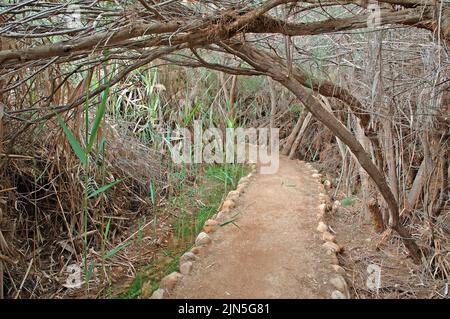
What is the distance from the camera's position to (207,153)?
13.8 feet

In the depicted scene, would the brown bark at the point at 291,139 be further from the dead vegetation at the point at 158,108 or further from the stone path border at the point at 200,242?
the stone path border at the point at 200,242

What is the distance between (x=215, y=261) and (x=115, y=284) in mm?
564

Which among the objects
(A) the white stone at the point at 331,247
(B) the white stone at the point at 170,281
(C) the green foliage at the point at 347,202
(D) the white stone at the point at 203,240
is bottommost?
(C) the green foliage at the point at 347,202

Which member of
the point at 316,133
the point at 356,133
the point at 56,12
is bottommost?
the point at 316,133

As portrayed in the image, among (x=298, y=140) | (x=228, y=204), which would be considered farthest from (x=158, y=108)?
(x=298, y=140)

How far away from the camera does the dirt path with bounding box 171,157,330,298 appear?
1788 mm

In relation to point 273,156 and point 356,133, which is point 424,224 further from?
point 273,156

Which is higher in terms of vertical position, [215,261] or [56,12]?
[56,12]

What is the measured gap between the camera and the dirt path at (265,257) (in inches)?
70.4

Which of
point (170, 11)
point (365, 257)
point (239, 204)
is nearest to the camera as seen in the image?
point (170, 11)

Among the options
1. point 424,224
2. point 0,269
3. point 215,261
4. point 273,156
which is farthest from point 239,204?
point 273,156

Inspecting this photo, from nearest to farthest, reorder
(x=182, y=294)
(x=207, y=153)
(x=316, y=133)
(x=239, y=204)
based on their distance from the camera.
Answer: (x=182, y=294)
(x=239, y=204)
(x=207, y=153)
(x=316, y=133)

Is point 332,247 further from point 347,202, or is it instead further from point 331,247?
point 347,202

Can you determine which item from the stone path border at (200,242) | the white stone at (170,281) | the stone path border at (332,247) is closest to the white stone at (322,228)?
the stone path border at (332,247)
